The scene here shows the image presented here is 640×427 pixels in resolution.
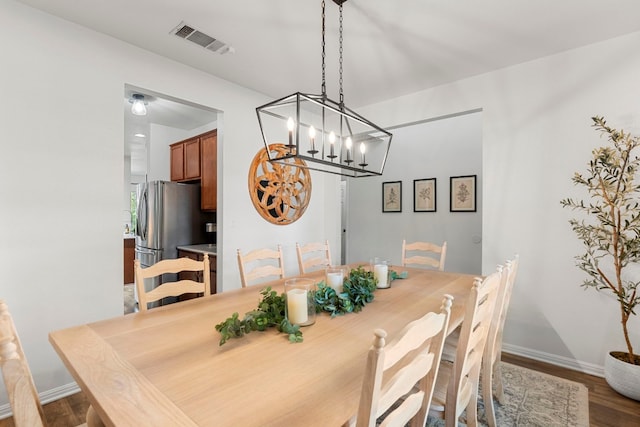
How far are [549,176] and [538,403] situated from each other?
1820mm

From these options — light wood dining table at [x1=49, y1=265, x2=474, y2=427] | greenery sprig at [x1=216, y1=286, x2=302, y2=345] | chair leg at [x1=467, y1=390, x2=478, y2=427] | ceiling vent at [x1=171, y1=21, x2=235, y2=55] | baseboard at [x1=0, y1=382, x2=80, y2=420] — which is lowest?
baseboard at [x1=0, y1=382, x2=80, y2=420]

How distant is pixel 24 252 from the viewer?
6.64 ft

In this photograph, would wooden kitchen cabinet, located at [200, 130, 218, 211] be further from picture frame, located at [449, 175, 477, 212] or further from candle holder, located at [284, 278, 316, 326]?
picture frame, located at [449, 175, 477, 212]

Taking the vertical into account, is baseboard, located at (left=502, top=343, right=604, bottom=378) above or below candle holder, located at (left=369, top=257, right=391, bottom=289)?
below

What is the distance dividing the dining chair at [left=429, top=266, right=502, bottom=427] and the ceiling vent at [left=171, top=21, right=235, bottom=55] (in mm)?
2532

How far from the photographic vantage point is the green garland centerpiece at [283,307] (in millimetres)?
1228

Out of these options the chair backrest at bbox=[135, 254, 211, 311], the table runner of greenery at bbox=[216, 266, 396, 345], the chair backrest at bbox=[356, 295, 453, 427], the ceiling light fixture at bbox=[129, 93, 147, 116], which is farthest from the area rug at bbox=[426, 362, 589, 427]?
the ceiling light fixture at bbox=[129, 93, 147, 116]

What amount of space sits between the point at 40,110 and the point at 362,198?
15.0 ft

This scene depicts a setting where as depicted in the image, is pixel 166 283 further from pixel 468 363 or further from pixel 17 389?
pixel 468 363

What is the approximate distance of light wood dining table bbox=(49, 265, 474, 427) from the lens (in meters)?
0.77

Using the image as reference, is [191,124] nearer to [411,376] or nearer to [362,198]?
[362,198]

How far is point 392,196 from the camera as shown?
5297mm

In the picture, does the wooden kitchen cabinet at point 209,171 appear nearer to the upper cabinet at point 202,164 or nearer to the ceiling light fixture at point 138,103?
the upper cabinet at point 202,164

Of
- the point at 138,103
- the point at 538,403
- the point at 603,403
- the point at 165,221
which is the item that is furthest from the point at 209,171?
the point at 603,403
